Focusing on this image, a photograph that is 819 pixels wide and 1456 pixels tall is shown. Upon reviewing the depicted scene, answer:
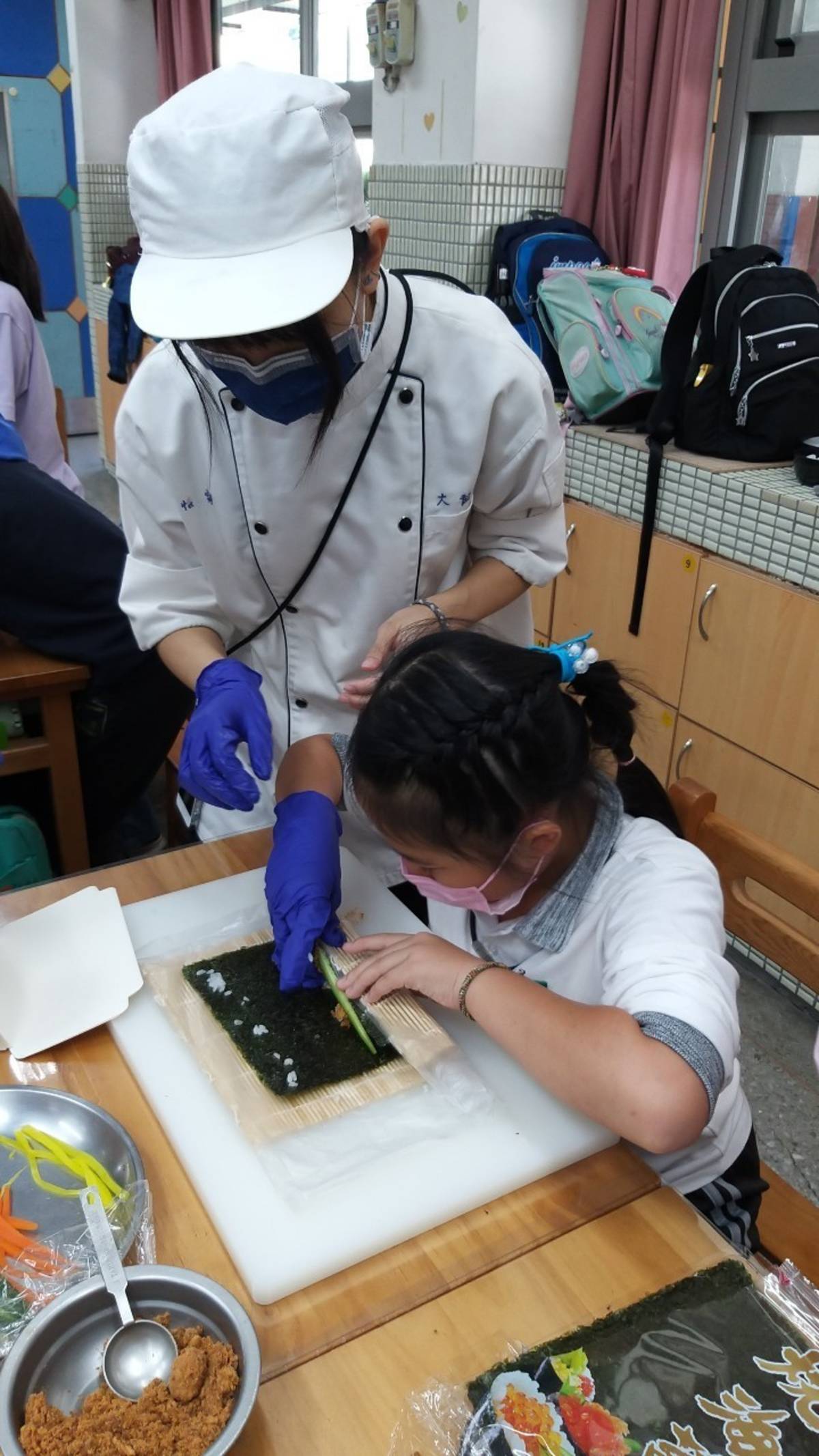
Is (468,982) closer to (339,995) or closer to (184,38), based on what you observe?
(339,995)

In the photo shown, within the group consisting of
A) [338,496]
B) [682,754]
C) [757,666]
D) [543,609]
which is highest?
[338,496]

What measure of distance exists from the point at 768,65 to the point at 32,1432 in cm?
287

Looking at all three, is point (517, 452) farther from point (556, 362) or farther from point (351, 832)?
point (556, 362)

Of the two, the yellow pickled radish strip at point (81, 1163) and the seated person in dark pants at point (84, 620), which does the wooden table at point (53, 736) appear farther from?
the yellow pickled radish strip at point (81, 1163)

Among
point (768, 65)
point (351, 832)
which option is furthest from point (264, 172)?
point (768, 65)

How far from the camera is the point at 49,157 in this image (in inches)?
217

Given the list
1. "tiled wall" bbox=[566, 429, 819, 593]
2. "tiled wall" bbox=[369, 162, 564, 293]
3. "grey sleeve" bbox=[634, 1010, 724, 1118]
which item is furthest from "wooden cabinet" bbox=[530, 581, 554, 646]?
"grey sleeve" bbox=[634, 1010, 724, 1118]

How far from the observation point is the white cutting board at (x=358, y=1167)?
0.73 m

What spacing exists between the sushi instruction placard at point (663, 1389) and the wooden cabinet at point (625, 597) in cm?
162

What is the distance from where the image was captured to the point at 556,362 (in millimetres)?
2699

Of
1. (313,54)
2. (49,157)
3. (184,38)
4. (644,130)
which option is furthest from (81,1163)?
(49,157)

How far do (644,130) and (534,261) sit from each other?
17.7 inches

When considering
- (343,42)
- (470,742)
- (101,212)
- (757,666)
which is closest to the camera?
(470,742)

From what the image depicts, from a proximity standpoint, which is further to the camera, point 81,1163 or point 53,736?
point 53,736
